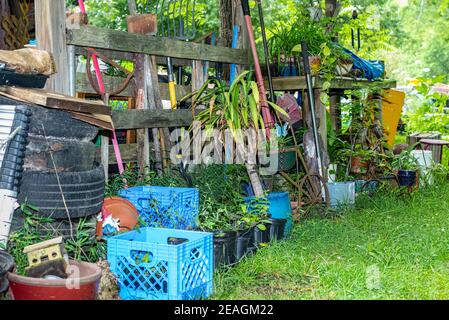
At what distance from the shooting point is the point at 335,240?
467 cm

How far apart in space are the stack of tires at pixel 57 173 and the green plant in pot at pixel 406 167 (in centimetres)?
403

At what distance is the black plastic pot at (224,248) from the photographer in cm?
385

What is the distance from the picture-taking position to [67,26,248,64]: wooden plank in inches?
181

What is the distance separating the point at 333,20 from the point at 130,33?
120 inches

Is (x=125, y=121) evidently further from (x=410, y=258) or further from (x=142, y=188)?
(x=410, y=258)

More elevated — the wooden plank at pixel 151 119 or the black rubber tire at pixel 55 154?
the wooden plank at pixel 151 119

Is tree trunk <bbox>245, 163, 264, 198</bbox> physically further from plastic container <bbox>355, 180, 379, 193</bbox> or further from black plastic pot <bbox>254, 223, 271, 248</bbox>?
plastic container <bbox>355, 180, 379, 193</bbox>

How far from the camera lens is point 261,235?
441cm

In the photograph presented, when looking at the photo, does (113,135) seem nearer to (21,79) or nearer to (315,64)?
(21,79)

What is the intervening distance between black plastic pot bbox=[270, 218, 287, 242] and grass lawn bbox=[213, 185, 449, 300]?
9 centimetres

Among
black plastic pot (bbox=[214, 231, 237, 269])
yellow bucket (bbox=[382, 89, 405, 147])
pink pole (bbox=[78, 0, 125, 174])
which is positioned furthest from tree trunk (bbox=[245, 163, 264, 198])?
yellow bucket (bbox=[382, 89, 405, 147])

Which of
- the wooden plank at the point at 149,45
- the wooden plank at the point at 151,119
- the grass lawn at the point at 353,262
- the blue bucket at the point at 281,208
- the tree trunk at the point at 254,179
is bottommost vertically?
the grass lawn at the point at 353,262

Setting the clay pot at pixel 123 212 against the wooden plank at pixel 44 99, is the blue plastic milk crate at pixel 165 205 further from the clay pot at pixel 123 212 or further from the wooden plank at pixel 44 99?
the wooden plank at pixel 44 99

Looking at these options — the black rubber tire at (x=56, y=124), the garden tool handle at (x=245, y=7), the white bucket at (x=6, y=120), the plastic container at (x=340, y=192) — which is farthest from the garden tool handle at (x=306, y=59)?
the white bucket at (x=6, y=120)
